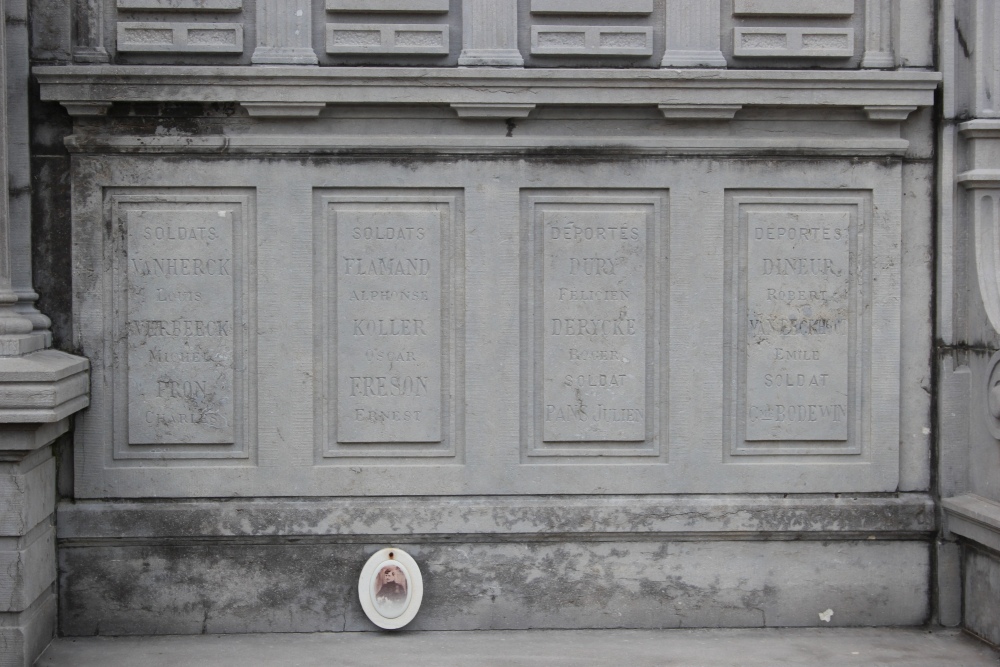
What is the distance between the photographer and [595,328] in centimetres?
577

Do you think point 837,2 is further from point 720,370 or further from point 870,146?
point 720,370

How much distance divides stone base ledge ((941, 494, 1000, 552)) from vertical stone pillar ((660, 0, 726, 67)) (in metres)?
2.92

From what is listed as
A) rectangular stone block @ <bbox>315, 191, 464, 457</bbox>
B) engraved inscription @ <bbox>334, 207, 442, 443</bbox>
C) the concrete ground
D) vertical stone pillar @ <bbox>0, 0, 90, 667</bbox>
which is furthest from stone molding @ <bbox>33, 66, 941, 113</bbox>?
the concrete ground

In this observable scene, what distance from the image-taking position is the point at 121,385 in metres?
5.65

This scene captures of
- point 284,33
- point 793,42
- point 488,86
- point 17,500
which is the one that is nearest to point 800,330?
point 793,42

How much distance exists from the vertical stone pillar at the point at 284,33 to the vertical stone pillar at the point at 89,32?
869mm

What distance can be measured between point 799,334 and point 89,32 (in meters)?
4.52

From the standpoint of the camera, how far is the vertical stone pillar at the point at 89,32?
219 inches

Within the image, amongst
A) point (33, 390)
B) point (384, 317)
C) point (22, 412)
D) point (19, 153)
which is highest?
point (19, 153)

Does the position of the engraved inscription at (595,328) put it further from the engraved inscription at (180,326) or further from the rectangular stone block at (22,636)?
the rectangular stone block at (22,636)

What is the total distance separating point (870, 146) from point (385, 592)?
3.86 meters

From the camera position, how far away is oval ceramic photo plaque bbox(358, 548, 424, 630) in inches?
218

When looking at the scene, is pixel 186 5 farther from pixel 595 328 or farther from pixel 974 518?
pixel 974 518

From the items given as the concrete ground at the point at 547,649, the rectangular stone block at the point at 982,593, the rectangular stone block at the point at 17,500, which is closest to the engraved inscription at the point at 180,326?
the rectangular stone block at the point at 17,500
